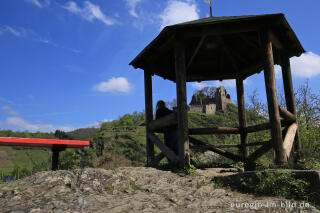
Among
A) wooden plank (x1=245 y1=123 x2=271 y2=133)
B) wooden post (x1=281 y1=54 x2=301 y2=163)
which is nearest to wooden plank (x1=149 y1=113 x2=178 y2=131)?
wooden plank (x1=245 y1=123 x2=271 y2=133)

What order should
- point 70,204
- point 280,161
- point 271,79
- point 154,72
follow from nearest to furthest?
point 70,204, point 280,161, point 271,79, point 154,72

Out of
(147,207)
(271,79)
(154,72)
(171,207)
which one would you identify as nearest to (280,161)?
(271,79)

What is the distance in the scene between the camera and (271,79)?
17.7 ft

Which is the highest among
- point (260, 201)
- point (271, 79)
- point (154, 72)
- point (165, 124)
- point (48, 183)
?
point (154, 72)

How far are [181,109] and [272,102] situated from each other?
1967 millimetres

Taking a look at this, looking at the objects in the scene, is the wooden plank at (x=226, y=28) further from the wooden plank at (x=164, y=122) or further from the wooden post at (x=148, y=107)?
the wooden post at (x=148, y=107)

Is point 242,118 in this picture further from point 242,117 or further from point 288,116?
point 288,116

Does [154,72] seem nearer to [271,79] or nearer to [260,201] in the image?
[271,79]

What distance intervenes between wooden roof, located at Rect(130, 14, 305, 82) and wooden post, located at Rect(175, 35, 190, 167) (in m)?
0.42

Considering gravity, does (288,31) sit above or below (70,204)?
above

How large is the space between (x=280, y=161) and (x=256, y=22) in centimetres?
316

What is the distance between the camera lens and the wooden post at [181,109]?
523cm

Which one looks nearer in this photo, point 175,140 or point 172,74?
point 175,140

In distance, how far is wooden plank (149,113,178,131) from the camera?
5744mm
